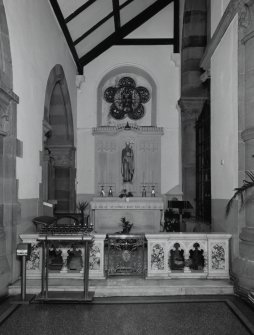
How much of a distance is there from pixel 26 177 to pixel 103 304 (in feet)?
8.42

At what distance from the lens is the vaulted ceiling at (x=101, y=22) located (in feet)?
29.4

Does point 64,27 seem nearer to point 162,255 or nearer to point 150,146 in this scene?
point 150,146

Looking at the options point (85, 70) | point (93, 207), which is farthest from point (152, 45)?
point (93, 207)

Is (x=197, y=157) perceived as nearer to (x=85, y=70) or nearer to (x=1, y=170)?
(x=85, y=70)

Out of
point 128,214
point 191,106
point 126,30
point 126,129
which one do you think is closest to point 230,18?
point 191,106

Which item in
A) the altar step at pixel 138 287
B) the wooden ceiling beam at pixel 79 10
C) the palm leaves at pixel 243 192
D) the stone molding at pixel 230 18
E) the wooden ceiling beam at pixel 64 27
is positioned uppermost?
the wooden ceiling beam at pixel 79 10

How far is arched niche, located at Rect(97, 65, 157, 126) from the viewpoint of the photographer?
12.5 meters

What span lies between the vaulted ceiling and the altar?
169 inches

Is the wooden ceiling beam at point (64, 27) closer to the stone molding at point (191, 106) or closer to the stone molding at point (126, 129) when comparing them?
the stone molding at point (126, 129)

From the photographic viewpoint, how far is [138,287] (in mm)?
5211

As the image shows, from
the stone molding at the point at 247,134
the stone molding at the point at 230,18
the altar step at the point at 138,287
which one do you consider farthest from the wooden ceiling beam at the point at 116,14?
the altar step at the point at 138,287

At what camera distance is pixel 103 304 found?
481cm

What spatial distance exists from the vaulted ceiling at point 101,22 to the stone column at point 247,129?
440cm

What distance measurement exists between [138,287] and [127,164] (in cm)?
701
